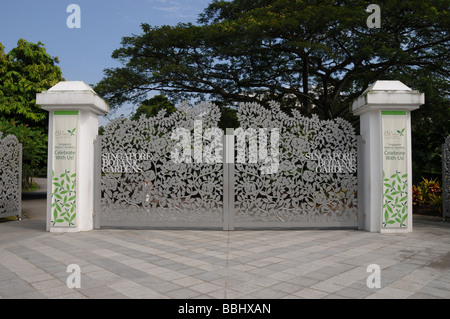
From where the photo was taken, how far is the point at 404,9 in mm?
11406

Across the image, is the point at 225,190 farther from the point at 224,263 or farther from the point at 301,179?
the point at 224,263

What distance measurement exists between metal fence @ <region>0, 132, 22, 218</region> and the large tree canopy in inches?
222

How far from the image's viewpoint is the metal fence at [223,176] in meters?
6.46

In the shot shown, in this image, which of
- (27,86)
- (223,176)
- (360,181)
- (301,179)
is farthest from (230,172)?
(27,86)

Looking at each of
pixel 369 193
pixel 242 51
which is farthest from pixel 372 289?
pixel 242 51

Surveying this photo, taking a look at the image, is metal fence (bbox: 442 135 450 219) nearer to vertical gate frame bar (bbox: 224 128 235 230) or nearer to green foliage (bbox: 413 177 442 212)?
green foliage (bbox: 413 177 442 212)

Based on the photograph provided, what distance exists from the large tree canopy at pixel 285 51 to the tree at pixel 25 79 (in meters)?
2.73

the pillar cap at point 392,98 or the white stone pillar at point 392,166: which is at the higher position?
the pillar cap at point 392,98

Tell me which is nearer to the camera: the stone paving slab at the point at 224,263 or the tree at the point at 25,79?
the stone paving slab at the point at 224,263

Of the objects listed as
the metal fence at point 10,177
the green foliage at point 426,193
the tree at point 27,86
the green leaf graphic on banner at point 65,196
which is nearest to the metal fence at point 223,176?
the green leaf graphic on banner at point 65,196

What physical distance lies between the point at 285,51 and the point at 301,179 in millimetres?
7001

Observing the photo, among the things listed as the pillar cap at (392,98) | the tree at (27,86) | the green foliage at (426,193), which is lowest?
the green foliage at (426,193)

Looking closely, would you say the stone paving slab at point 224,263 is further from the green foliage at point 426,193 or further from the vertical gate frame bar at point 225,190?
the green foliage at point 426,193

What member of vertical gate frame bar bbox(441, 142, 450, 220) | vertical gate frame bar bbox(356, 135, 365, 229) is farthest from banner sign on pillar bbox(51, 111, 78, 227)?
vertical gate frame bar bbox(441, 142, 450, 220)
